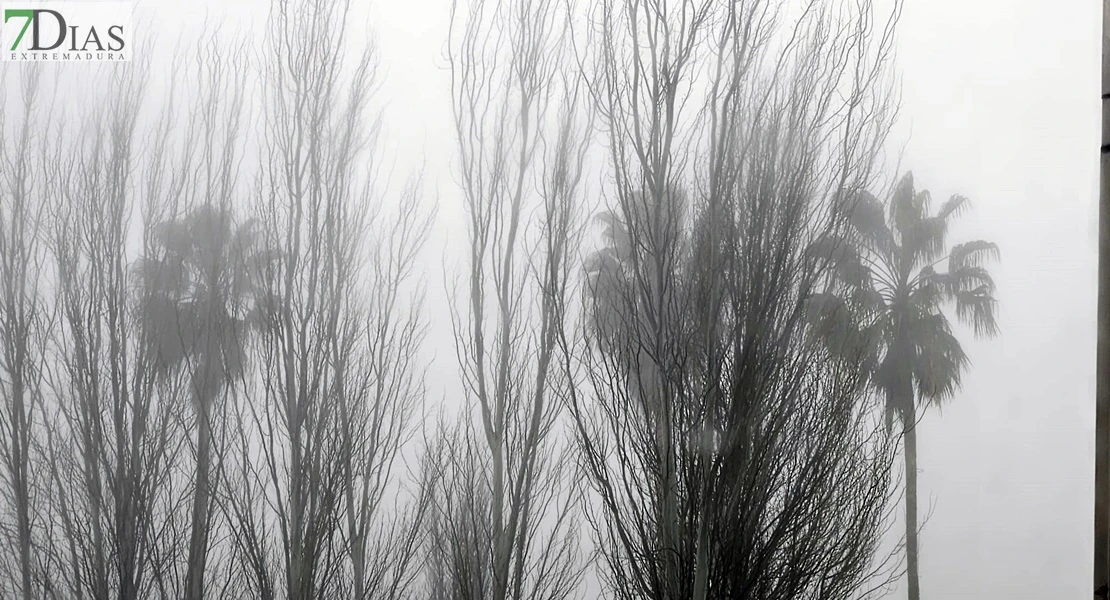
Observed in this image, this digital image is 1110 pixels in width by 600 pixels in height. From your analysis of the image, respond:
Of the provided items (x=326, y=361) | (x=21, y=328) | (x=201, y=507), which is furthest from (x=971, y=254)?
(x=21, y=328)

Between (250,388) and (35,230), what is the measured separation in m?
0.80

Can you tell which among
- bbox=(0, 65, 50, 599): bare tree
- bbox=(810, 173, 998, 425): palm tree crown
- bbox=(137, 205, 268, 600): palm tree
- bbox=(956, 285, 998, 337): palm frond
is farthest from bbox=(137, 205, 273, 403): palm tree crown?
bbox=(956, 285, 998, 337): palm frond

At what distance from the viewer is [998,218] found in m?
3.05

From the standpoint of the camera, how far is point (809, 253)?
2982 millimetres

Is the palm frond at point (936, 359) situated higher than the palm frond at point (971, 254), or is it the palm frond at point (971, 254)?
the palm frond at point (971, 254)

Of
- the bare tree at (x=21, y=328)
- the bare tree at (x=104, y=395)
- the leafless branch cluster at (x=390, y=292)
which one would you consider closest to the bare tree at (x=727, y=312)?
the leafless branch cluster at (x=390, y=292)

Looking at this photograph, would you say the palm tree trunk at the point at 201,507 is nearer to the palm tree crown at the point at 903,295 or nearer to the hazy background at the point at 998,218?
the hazy background at the point at 998,218

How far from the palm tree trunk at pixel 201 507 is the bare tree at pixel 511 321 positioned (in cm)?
67

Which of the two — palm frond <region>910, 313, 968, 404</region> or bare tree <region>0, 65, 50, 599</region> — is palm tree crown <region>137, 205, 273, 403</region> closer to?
bare tree <region>0, 65, 50, 599</region>

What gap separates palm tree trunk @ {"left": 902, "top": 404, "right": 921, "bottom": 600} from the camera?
9.84 feet

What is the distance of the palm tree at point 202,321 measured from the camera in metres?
3.01

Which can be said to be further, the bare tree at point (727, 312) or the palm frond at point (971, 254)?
the palm frond at point (971, 254)

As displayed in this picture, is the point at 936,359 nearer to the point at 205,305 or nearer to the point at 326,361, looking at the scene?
the point at 326,361

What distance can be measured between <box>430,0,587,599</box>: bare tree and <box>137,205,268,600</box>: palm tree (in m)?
0.64
